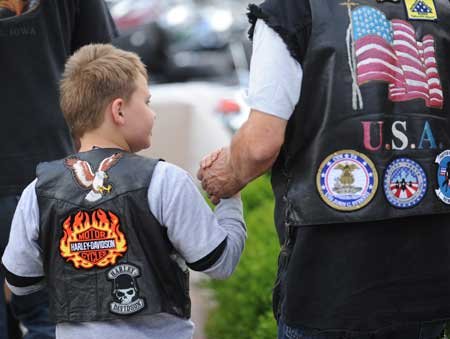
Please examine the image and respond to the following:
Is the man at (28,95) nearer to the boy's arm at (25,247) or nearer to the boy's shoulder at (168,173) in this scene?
the boy's arm at (25,247)

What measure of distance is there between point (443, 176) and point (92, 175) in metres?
1.03

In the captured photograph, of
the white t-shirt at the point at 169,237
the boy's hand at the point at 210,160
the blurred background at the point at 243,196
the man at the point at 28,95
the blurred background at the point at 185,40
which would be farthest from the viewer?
the blurred background at the point at 185,40

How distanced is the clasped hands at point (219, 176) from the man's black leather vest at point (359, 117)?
0.67ft

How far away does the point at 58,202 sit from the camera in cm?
279

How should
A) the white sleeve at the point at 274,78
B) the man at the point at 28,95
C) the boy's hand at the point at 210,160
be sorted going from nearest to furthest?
1. the white sleeve at the point at 274,78
2. the boy's hand at the point at 210,160
3. the man at the point at 28,95

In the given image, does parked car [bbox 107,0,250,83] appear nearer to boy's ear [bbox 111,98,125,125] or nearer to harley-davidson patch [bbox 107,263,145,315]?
boy's ear [bbox 111,98,125,125]

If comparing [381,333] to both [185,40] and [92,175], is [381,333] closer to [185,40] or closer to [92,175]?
[92,175]

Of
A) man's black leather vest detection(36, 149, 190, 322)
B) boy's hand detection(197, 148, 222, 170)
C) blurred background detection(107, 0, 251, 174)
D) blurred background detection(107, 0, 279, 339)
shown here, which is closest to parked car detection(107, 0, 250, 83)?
blurred background detection(107, 0, 251, 174)

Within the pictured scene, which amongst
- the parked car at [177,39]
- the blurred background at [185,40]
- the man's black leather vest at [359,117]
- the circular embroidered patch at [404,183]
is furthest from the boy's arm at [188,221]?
the parked car at [177,39]

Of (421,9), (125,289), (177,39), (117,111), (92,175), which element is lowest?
(177,39)

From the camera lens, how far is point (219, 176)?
292 cm

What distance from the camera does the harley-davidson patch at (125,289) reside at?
2746mm

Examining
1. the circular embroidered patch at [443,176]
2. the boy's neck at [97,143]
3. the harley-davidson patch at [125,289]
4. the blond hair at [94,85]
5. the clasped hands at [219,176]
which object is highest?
the blond hair at [94,85]

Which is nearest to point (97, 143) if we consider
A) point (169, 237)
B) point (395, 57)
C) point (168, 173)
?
point (168, 173)
